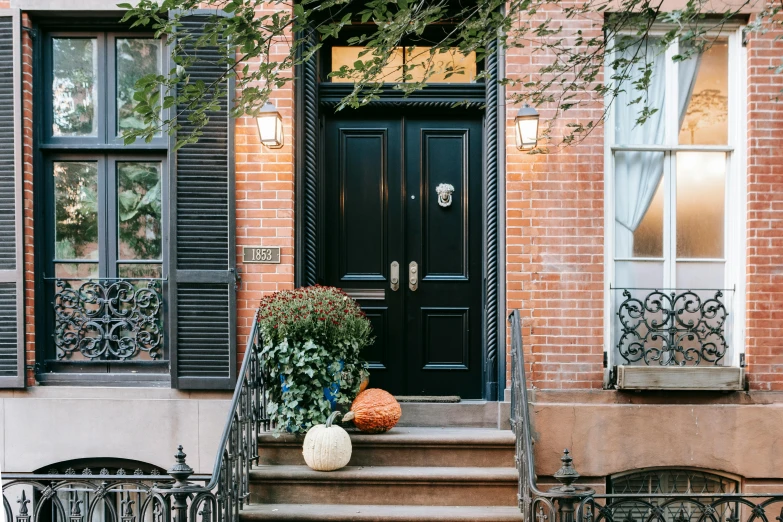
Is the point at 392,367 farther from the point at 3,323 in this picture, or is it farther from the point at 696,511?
the point at 3,323

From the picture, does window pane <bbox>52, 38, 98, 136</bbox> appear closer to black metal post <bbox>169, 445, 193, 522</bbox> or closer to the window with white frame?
black metal post <bbox>169, 445, 193, 522</bbox>

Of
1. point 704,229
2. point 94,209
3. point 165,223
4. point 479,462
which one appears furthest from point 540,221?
point 94,209

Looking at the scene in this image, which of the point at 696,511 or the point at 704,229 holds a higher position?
the point at 704,229

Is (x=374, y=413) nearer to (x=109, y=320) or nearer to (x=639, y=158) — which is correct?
(x=109, y=320)

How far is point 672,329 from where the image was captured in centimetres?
640

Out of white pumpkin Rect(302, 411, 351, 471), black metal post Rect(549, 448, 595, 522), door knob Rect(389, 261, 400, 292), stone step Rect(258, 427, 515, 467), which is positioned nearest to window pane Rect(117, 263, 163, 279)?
stone step Rect(258, 427, 515, 467)

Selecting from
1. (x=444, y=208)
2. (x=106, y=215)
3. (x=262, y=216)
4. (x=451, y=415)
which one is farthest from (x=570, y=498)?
(x=106, y=215)

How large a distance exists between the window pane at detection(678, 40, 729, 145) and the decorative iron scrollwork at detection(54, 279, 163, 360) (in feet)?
16.8

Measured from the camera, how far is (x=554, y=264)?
642 cm

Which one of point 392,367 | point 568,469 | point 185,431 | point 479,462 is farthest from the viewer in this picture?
point 392,367

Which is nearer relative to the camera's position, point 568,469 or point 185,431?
point 568,469

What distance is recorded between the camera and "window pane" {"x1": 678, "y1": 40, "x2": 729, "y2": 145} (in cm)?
665

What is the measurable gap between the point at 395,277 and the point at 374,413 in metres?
1.52

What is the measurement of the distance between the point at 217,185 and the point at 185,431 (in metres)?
2.19
